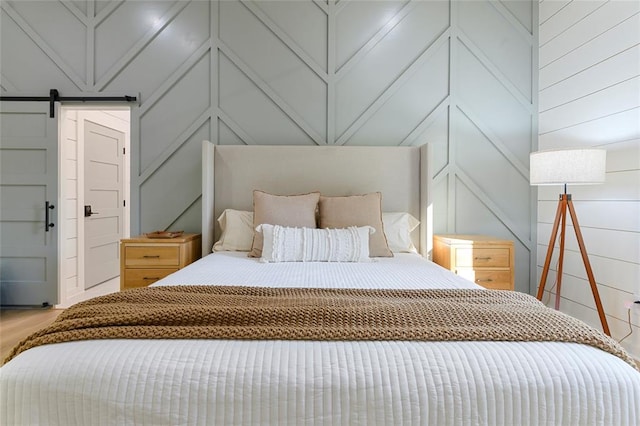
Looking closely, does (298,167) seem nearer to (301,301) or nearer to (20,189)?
(301,301)

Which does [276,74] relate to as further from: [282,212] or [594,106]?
[594,106]

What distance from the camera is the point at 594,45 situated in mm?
2436

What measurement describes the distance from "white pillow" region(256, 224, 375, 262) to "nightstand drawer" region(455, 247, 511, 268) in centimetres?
78

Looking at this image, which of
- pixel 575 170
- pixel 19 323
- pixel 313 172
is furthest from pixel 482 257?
pixel 19 323

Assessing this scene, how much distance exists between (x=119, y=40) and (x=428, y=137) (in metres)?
2.75

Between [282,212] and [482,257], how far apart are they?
1455 mm

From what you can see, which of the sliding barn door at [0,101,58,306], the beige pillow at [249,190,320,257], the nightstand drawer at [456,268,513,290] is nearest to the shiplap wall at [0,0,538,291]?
the sliding barn door at [0,101,58,306]

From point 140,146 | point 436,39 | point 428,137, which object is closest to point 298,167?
point 428,137

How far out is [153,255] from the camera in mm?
2480

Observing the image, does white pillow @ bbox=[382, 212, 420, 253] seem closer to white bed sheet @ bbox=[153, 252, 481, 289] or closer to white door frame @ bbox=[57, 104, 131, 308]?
white bed sheet @ bbox=[153, 252, 481, 289]

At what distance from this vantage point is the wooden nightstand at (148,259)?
2.46 meters

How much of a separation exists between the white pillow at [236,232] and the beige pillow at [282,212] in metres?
0.12

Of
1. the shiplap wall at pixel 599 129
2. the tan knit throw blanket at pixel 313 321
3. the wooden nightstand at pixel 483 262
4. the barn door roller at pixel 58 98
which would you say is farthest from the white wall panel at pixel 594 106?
the barn door roller at pixel 58 98

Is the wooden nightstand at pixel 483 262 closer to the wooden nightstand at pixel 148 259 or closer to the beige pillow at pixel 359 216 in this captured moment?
the beige pillow at pixel 359 216
